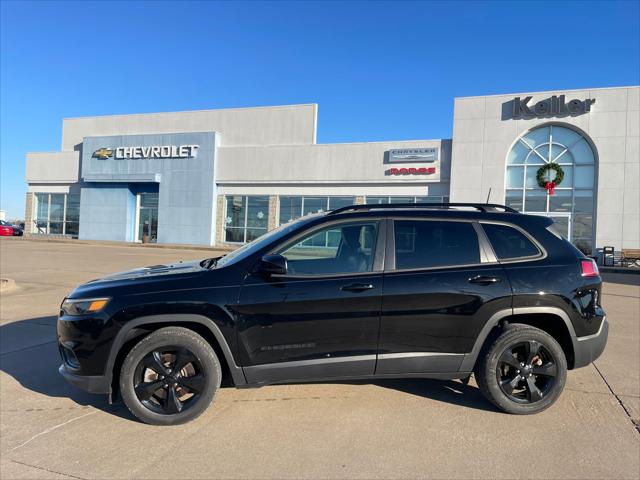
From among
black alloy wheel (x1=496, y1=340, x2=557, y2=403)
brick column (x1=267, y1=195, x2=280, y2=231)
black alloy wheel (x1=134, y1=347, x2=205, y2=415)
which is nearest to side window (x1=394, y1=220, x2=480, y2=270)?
black alloy wheel (x1=496, y1=340, x2=557, y2=403)

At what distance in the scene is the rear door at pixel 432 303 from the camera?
3.66 metres

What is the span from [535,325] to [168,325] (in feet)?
10.4

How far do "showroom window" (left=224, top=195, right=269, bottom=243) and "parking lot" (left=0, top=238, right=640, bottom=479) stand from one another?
80.8 feet

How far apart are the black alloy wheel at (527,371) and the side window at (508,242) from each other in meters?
0.75

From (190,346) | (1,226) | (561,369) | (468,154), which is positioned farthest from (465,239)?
(1,226)

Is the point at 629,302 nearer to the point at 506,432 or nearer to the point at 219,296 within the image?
the point at 506,432

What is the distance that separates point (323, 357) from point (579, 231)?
23.8 m

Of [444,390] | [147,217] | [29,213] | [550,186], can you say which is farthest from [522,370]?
[29,213]

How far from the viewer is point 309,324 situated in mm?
3564

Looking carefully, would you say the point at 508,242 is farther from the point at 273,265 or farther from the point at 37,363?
the point at 37,363

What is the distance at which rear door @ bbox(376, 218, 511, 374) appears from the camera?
3.66m

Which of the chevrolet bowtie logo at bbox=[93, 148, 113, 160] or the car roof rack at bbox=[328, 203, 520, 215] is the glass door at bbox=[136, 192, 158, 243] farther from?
the car roof rack at bbox=[328, 203, 520, 215]

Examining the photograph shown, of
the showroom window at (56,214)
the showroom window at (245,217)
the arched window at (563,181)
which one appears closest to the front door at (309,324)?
the arched window at (563,181)

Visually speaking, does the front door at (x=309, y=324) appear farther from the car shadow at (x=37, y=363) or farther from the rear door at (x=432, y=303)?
the car shadow at (x=37, y=363)
